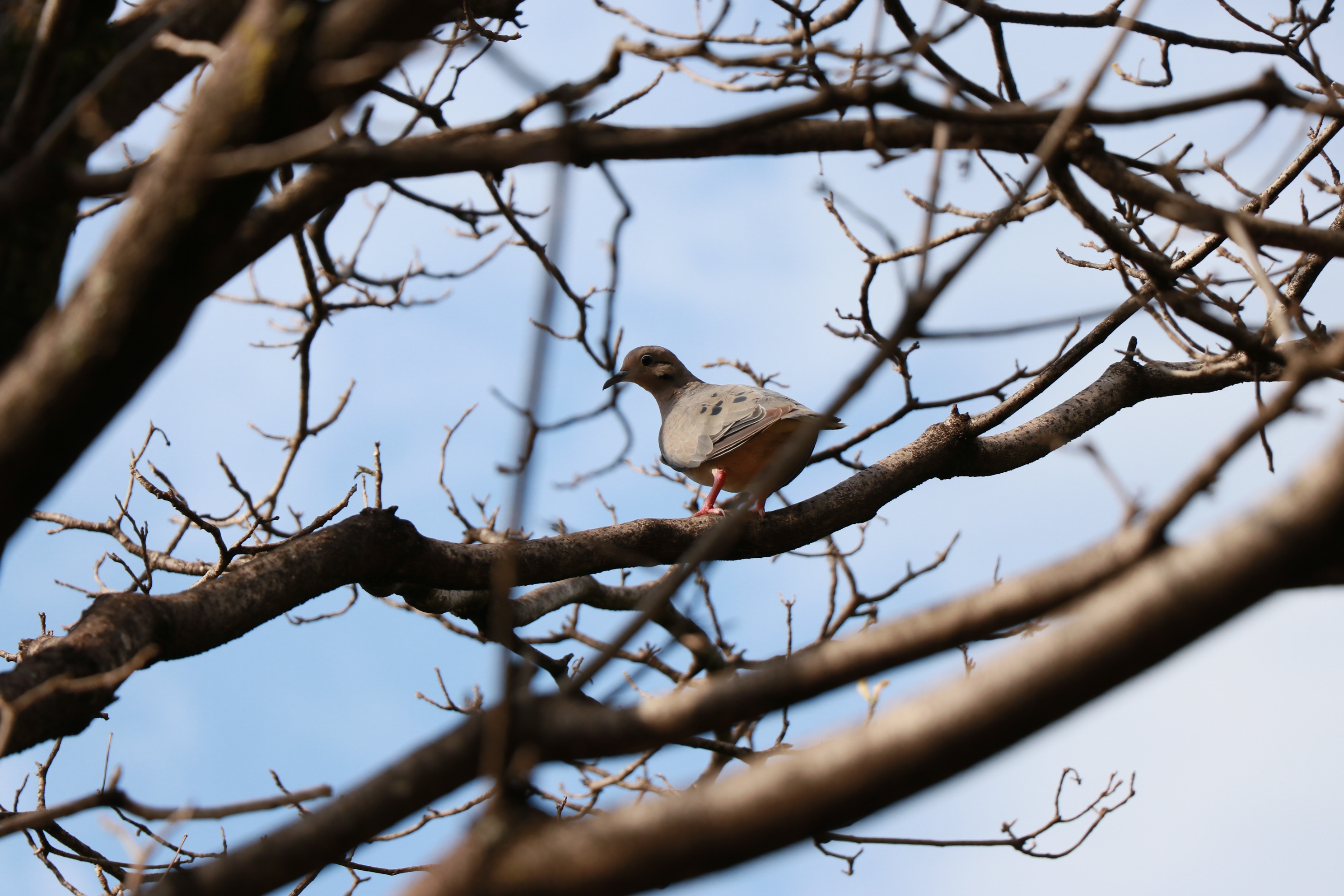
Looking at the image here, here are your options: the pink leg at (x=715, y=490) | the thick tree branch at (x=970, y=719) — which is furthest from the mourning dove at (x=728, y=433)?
the thick tree branch at (x=970, y=719)

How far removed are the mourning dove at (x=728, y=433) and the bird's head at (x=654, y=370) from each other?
1.47ft

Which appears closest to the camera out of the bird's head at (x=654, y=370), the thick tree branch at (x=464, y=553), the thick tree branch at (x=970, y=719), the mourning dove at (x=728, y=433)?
the thick tree branch at (x=970, y=719)

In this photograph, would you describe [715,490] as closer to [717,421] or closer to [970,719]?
[717,421]

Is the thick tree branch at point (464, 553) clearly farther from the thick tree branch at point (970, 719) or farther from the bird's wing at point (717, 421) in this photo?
the bird's wing at point (717, 421)

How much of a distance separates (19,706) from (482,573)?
1491 mm

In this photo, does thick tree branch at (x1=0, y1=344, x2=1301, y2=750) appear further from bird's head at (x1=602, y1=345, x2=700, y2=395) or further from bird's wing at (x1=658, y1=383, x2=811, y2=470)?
bird's head at (x1=602, y1=345, x2=700, y2=395)

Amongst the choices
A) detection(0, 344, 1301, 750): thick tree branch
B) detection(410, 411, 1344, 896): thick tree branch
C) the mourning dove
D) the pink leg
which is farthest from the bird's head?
detection(410, 411, 1344, 896): thick tree branch

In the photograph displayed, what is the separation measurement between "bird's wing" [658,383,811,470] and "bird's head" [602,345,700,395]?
60 cm

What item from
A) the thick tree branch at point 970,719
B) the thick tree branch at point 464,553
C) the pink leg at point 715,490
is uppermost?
the pink leg at point 715,490

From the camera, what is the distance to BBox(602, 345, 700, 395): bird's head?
20.3 ft

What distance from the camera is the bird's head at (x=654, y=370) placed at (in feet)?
20.3

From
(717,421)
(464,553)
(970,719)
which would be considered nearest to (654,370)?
(717,421)

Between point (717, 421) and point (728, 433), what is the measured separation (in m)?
0.18

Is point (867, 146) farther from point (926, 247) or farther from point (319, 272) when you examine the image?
point (319, 272)
